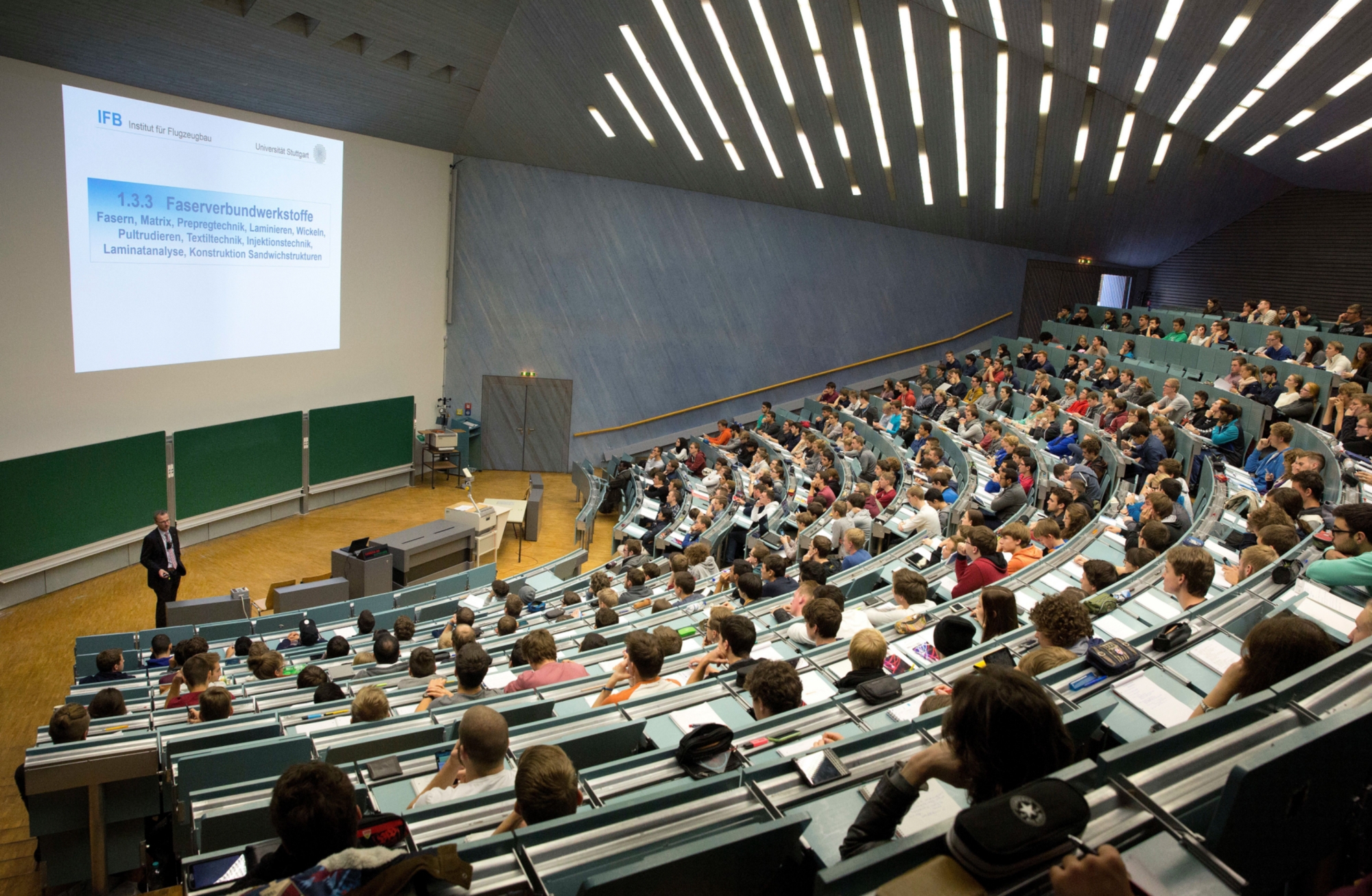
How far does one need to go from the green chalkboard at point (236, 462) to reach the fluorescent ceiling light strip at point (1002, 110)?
35.5 ft

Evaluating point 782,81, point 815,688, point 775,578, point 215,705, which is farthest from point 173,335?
point 815,688

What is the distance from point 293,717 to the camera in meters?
4.78

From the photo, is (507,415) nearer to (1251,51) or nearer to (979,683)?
(1251,51)

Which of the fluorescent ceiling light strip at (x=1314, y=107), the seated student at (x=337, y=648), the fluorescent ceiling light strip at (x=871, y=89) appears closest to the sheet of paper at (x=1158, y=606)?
the seated student at (x=337, y=648)

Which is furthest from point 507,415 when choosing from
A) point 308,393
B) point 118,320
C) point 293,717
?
point 293,717

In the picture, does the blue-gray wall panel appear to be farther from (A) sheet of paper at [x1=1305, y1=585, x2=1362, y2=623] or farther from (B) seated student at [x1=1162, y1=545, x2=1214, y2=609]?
(A) sheet of paper at [x1=1305, y1=585, x2=1362, y2=623]

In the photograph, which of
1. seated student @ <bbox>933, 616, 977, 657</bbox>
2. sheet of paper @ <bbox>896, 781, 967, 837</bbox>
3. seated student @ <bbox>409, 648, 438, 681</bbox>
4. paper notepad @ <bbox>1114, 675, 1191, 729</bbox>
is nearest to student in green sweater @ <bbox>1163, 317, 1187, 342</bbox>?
seated student @ <bbox>933, 616, 977, 657</bbox>

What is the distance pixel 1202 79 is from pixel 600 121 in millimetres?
8553

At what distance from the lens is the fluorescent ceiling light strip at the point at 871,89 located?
411 inches

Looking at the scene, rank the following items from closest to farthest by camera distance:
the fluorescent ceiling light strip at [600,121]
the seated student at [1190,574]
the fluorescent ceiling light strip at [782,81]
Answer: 1. the seated student at [1190,574]
2. the fluorescent ceiling light strip at [782,81]
3. the fluorescent ceiling light strip at [600,121]

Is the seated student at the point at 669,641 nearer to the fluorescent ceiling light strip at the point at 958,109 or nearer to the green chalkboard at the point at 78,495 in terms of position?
the fluorescent ceiling light strip at the point at 958,109

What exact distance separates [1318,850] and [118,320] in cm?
1222

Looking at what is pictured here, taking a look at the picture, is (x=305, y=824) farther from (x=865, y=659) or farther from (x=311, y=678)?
(x=311, y=678)

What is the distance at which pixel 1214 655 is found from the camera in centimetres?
352
